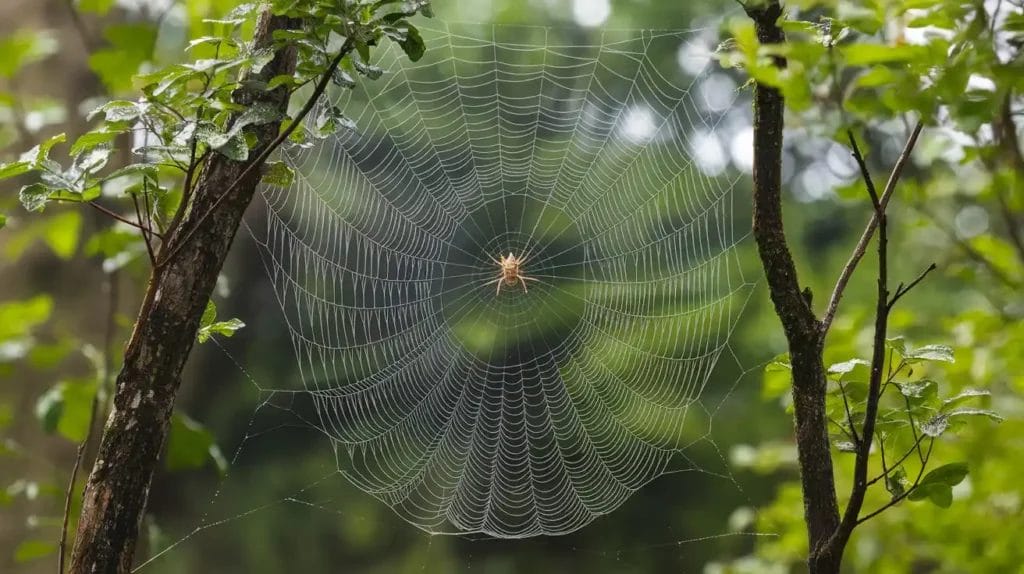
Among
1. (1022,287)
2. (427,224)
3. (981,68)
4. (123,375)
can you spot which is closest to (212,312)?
(123,375)

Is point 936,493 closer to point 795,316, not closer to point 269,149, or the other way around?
Result: point 795,316

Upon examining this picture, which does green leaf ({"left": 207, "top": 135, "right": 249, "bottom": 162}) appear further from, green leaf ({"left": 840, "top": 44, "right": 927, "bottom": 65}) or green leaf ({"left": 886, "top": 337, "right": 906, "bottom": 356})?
green leaf ({"left": 886, "top": 337, "right": 906, "bottom": 356})

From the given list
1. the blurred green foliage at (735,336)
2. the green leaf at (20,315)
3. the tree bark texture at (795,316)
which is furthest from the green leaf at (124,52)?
the tree bark texture at (795,316)

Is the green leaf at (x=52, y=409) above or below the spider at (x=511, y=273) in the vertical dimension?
below

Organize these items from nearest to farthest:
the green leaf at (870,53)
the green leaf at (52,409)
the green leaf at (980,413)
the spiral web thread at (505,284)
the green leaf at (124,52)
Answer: the green leaf at (870,53) → the green leaf at (980,413) → the green leaf at (124,52) → the green leaf at (52,409) → the spiral web thread at (505,284)

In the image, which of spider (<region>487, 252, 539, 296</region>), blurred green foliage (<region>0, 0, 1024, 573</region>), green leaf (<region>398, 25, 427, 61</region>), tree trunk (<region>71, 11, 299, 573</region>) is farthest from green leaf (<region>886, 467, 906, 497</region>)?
spider (<region>487, 252, 539, 296</region>)

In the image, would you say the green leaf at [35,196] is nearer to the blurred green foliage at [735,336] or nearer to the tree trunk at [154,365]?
→ the blurred green foliage at [735,336]
